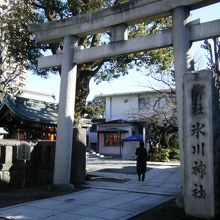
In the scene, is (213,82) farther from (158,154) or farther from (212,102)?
(158,154)

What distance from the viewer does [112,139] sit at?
1599 inches

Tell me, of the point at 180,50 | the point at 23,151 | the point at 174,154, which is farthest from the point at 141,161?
the point at 174,154

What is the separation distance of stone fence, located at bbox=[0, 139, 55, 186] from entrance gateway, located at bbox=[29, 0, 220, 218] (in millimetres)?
2418

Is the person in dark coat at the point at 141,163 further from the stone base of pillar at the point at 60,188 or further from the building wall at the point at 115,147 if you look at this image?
the building wall at the point at 115,147

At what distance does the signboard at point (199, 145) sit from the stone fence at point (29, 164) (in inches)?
303

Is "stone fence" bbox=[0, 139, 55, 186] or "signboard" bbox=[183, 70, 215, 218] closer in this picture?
"signboard" bbox=[183, 70, 215, 218]

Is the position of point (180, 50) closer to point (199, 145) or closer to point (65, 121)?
point (199, 145)

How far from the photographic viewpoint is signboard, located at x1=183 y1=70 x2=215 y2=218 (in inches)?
310

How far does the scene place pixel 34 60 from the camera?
1775 centimetres

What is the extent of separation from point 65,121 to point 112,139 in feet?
92.1

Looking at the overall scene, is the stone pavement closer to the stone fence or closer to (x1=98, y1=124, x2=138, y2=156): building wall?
the stone fence

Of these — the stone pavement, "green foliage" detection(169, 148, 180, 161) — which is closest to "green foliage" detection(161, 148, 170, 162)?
"green foliage" detection(169, 148, 180, 161)

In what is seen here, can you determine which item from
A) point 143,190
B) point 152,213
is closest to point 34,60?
point 143,190

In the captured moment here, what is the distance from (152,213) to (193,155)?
6.36ft
